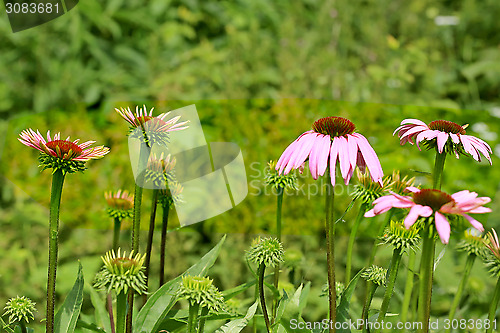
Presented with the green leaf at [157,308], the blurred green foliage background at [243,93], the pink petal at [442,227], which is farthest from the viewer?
the blurred green foliage background at [243,93]

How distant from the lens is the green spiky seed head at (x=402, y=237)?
0.57 metres

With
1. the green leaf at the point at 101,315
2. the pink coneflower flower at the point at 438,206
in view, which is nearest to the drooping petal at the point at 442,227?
the pink coneflower flower at the point at 438,206

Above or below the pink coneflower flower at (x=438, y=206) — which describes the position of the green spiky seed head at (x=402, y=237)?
below

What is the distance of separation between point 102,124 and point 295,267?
1.40 meters

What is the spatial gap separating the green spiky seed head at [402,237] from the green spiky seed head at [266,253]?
0.41 feet

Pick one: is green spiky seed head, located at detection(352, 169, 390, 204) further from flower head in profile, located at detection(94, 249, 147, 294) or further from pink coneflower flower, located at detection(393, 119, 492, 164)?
Answer: flower head in profile, located at detection(94, 249, 147, 294)

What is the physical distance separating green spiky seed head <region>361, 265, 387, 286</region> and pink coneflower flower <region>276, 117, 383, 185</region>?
0.13 m

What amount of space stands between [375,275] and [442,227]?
182mm

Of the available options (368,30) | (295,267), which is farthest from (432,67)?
(295,267)

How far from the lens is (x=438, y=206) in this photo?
1.54ft

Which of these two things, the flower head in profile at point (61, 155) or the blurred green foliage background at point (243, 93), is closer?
the flower head in profile at point (61, 155)

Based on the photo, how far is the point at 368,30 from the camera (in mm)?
2703

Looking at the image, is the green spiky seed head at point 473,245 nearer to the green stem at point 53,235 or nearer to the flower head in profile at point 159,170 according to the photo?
the flower head in profile at point 159,170

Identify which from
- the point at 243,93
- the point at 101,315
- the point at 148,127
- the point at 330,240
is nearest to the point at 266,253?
the point at 330,240
